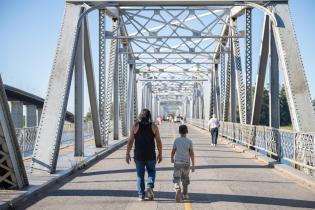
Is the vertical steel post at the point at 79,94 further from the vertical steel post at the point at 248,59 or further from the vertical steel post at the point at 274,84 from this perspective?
the vertical steel post at the point at 248,59

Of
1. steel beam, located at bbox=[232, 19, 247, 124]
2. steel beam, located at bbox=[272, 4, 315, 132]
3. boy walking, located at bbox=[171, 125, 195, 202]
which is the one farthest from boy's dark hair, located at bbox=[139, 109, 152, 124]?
steel beam, located at bbox=[232, 19, 247, 124]

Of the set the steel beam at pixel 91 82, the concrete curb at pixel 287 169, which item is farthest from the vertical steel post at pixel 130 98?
the concrete curb at pixel 287 169

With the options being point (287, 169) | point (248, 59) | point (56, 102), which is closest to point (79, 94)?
point (56, 102)

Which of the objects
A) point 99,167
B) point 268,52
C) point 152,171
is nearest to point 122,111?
point 268,52

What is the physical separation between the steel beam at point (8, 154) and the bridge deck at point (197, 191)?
2.25 feet

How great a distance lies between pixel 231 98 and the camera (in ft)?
99.8

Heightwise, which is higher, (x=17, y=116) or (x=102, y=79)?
(x=102, y=79)

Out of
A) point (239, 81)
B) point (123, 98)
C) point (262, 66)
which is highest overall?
point (262, 66)

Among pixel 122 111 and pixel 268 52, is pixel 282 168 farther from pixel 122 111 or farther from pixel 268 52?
pixel 122 111

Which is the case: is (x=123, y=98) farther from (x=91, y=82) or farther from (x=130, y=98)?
(x=91, y=82)

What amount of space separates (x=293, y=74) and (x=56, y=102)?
22.0 feet

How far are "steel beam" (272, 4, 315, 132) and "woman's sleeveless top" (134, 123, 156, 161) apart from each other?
21.1 ft

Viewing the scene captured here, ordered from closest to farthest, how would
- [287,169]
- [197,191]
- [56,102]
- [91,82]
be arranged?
[197,191], [287,169], [56,102], [91,82]

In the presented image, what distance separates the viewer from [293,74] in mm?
16219
